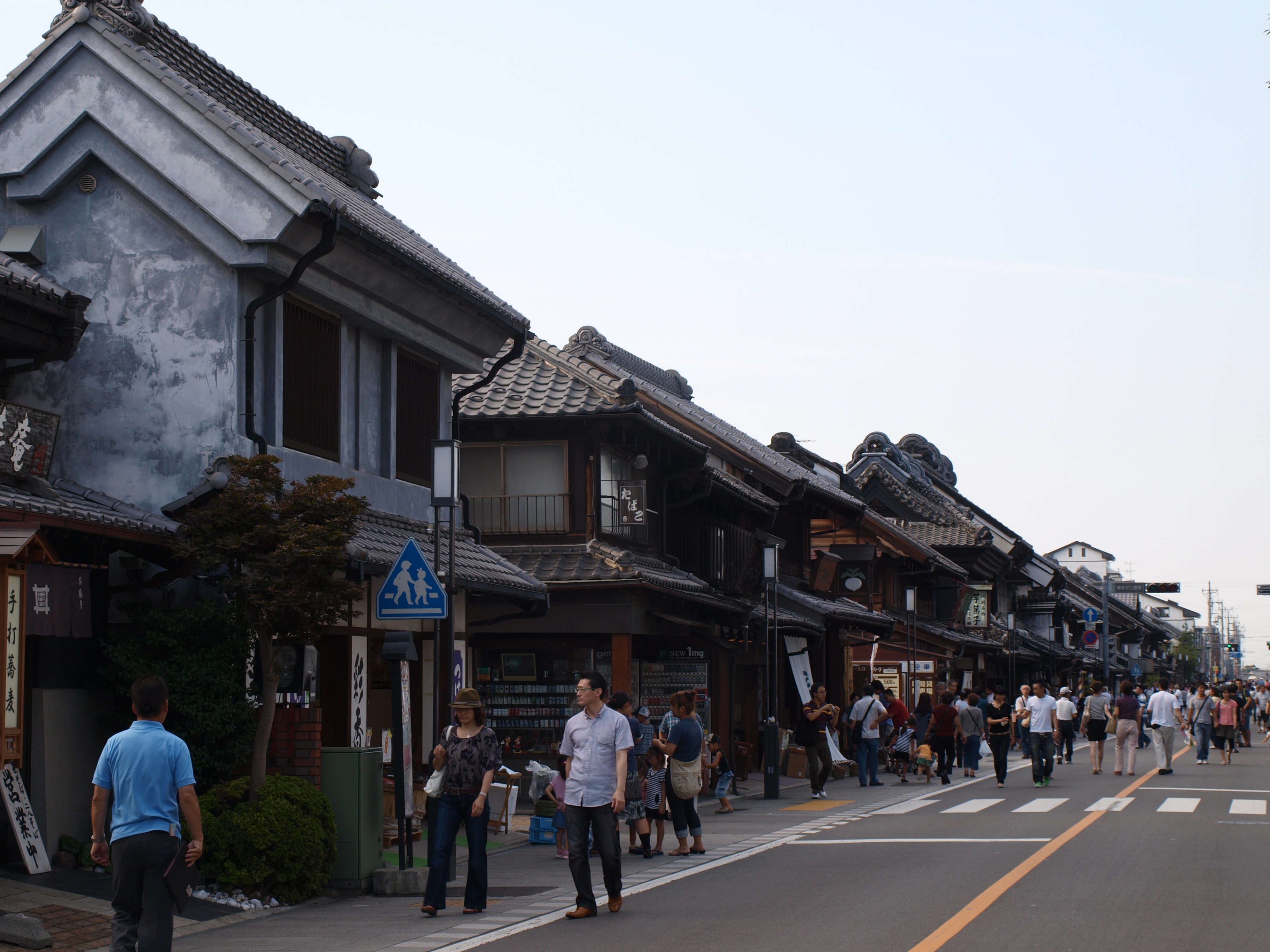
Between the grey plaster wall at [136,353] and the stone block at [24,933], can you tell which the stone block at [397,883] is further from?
the grey plaster wall at [136,353]

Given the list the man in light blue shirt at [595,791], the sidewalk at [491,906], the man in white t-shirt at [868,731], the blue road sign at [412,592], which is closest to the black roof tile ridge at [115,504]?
the blue road sign at [412,592]

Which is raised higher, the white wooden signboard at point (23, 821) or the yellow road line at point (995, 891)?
the white wooden signboard at point (23, 821)

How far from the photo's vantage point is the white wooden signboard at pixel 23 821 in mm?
10844

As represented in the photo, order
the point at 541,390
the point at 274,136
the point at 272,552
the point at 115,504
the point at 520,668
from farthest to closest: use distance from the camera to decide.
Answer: the point at 541,390 → the point at 520,668 → the point at 274,136 → the point at 115,504 → the point at 272,552

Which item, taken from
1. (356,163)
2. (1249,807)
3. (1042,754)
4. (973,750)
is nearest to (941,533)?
(973,750)

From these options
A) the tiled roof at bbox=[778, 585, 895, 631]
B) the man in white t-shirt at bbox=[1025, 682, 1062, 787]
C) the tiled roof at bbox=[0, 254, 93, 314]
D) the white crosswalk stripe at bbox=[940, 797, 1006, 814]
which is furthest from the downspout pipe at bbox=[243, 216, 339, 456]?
the tiled roof at bbox=[778, 585, 895, 631]

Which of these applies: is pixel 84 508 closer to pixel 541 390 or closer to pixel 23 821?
pixel 23 821

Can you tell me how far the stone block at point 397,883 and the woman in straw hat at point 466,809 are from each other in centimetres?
121

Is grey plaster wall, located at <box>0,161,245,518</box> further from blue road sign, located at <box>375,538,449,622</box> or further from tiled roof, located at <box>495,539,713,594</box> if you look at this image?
tiled roof, located at <box>495,539,713,594</box>

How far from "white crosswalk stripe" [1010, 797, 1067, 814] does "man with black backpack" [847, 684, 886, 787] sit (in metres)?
4.15

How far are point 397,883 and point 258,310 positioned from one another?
5628 millimetres

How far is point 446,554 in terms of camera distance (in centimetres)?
1672

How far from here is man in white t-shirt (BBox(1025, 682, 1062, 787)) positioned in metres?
24.2

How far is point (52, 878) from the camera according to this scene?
1102 centimetres
